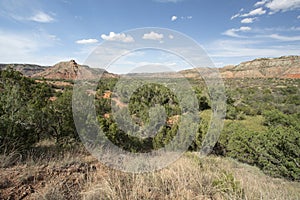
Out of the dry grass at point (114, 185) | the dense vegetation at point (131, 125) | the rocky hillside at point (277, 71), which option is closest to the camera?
the dry grass at point (114, 185)

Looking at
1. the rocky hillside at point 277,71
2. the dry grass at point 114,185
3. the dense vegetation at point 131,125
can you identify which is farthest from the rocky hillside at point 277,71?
the dry grass at point 114,185

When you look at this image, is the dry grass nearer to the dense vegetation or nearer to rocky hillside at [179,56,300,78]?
the dense vegetation

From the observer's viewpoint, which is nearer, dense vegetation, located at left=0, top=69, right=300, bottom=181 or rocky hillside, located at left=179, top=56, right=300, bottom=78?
dense vegetation, located at left=0, top=69, right=300, bottom=181

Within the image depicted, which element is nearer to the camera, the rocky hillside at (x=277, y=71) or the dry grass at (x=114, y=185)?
the dry grass at (x=114, y=185)

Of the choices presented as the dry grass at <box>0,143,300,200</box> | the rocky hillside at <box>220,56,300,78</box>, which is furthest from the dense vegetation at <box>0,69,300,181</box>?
the rocky hillside at <box>220,56,300,78</box>

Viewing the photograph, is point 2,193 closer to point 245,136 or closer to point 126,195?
point 126,195

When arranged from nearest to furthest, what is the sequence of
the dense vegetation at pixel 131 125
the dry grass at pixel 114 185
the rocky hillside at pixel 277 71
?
the dry grass at pixel 114 185
the dense vegetation at pixel 131 125
the rocky hillside at pixel 277 71

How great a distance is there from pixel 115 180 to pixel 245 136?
9.85m

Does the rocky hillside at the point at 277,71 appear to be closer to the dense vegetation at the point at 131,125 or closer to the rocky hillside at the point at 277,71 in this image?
the rocky hillside at the point at 277,71

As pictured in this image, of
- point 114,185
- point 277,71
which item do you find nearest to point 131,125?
point 114,185

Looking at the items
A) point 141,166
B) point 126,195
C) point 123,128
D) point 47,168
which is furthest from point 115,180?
point 123,128

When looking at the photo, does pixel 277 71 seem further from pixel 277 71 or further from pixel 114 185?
pixel 114 185

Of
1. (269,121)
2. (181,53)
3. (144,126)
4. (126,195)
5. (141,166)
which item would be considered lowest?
(269,121)

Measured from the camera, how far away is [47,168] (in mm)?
2777
